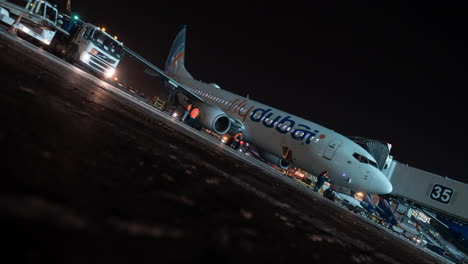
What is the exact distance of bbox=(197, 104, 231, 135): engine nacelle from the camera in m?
12.5

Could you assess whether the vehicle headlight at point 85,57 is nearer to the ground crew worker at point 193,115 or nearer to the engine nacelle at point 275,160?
the ground crew worker at point 193,115

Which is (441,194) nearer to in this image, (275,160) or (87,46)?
(275,160)

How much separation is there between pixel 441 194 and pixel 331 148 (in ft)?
37.5

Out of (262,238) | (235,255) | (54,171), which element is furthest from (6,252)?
(262,238)

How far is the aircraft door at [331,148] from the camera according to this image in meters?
10.3

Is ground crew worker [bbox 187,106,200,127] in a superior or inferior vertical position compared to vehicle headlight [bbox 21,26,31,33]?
inferior

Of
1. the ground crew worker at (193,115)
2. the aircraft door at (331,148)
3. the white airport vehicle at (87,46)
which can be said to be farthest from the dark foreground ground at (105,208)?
the white airport vehicle at (87,46)

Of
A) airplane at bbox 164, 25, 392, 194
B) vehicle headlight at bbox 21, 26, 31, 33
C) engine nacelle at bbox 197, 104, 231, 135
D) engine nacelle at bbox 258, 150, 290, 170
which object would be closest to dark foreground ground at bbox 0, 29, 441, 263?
airplane at bbox 164, 25, 392, 194

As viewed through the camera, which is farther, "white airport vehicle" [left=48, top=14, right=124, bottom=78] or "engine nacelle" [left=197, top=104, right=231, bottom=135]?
"engine nacelle" [left=197, top=104, right=231, bottom=135]

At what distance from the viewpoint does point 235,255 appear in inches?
22.2

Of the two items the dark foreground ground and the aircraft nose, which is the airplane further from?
the dark foreground ground

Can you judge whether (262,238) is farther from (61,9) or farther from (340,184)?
(61,9)

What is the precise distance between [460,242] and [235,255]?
32725 mm

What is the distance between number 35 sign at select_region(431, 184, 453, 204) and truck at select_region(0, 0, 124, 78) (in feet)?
65.3
